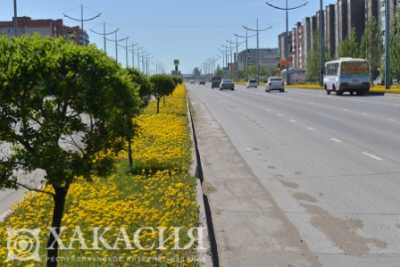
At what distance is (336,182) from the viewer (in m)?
10.6

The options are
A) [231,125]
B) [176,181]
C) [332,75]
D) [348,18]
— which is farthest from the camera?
[348,18]

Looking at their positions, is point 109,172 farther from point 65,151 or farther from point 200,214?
point 200,214

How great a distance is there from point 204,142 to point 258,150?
2.62 meters

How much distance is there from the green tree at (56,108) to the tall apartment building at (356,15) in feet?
450

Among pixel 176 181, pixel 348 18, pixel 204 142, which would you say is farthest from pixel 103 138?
pixel 348 18

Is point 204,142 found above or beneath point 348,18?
beneath

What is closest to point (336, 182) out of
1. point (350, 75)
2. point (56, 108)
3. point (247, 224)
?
point (247, 224)

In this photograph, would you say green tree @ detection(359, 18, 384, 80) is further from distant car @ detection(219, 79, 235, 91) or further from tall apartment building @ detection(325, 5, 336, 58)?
tall apartment building @ detection(325, 5, 336, 58)

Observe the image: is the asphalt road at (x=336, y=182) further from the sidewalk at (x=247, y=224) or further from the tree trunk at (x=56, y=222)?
the tree trunk at (x=56, y=222)

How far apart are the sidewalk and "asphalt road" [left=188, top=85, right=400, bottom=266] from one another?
169 millimetres

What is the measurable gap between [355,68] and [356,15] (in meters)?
95.3

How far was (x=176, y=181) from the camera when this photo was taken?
10086 millimetres

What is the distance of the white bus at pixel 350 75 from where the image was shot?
47469 mm

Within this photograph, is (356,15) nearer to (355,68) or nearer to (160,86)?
(355,68)
